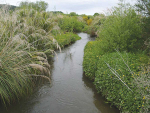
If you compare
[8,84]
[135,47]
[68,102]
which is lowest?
[68,102]

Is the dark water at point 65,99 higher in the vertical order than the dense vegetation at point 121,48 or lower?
lower

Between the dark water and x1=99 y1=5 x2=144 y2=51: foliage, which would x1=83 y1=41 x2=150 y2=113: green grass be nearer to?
the dark water

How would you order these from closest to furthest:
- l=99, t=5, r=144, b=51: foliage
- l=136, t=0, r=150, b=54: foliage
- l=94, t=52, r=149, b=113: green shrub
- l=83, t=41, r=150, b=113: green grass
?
l=83, t=41, r=150, b=113: green grass → l=94, t=52, r=149, b=113: green shrub → l=136, t=0, r=150, b=54: foliage → l=99, t=5, r=144, b=51: foliage

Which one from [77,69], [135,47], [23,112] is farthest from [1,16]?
[135,47]

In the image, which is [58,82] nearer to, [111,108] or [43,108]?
[43,108]

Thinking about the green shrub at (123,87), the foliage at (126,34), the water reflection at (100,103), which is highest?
the foliage at (126,34)

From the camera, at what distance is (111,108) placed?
448cm

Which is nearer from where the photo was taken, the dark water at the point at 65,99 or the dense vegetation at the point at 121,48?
the dark water at the point at 65,99

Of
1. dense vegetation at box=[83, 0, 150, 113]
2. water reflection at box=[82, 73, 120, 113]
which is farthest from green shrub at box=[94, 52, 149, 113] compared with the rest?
water reflection at box=[82, 73, 120, 113]

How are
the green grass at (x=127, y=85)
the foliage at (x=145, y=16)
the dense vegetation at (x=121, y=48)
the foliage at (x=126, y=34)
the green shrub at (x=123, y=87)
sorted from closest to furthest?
1. the green grass at (x=127, y=85)
2. the green shrub at (x=123, y=87)
3. the dense vegetation at (x=121, y=48)
4. the foliage at (x=145, y=16)
5. the foliage at (x=126, y=34)

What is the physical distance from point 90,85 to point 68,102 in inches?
66.6

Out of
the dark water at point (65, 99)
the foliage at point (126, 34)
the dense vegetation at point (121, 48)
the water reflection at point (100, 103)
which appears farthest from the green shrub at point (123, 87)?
the foliage at point (126, 34)

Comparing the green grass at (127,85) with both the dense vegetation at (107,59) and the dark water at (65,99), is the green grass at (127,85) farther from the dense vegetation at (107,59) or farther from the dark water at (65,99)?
the dark water at (65,99)

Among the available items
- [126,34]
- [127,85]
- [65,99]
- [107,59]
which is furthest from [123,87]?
[126,34]
